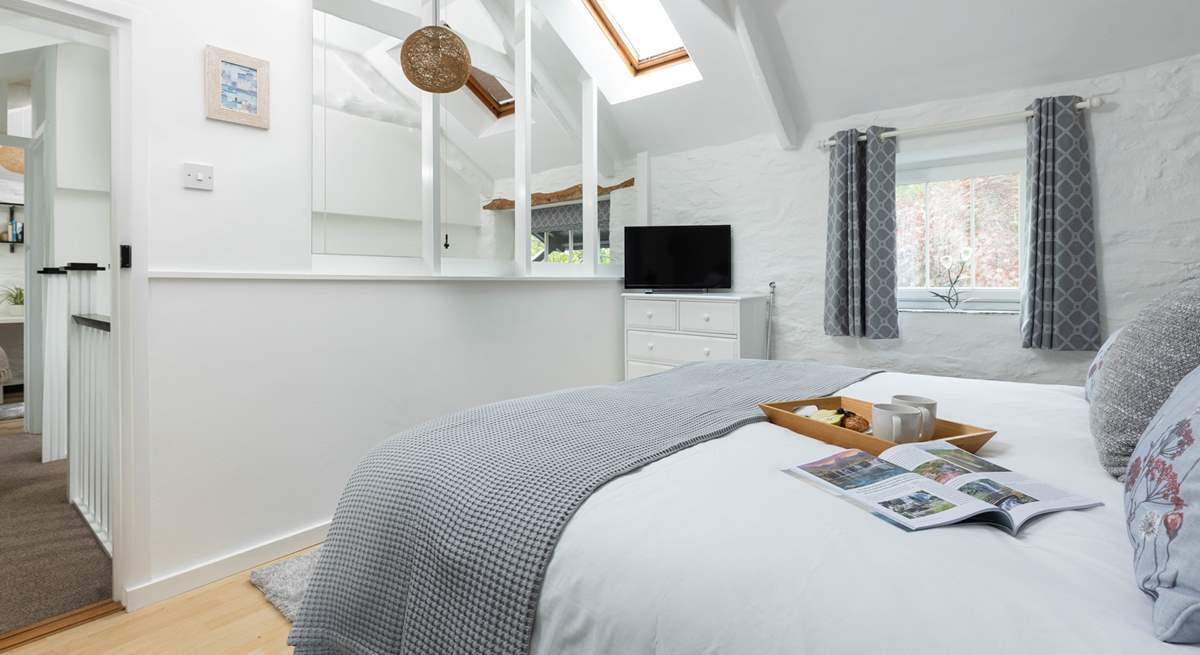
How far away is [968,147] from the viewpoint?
307cm

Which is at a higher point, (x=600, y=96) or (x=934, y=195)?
(x=600, y=96)

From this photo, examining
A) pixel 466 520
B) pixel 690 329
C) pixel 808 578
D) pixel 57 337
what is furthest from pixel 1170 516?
pixel 57 337

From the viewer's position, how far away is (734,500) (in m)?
0.85

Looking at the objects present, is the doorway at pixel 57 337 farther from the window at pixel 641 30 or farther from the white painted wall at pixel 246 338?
the window at pixel 641 30

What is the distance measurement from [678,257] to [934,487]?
9.71 ft

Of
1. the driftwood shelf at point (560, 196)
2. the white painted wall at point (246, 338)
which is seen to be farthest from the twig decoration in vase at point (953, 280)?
the white painted wall at point (246, 338)

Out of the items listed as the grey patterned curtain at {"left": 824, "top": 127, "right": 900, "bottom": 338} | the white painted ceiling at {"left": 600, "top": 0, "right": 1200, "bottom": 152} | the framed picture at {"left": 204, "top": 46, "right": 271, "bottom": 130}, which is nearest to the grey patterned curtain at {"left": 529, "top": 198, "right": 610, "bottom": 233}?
the white painted ceiling at {"left": 600, "top": 0, "right": 1200, "bottom": 152}

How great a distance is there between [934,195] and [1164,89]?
0.97 m

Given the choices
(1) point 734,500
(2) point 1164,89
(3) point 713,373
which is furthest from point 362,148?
(2) point 1164,89

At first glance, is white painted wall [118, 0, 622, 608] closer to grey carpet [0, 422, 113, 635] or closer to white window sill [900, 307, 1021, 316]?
grey carpet [0, 422, 113, 635]

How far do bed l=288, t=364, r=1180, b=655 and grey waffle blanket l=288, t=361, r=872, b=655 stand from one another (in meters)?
0.05

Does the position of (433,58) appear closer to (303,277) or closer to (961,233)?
(303,277)

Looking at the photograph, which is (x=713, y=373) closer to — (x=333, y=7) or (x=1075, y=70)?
(x=333, y=7)

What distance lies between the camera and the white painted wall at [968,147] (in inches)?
100
